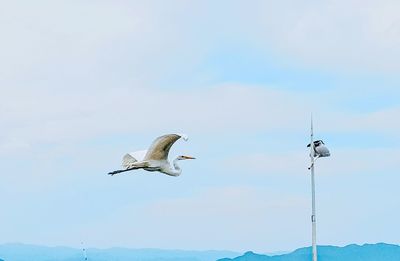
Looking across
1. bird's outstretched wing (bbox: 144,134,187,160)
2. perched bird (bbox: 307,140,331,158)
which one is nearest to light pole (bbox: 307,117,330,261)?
perched bird (bbox: 307,140,331,158)

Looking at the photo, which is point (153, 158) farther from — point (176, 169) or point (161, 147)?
point (176, 169)

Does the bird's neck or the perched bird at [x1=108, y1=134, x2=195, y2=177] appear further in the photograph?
the bird's neck

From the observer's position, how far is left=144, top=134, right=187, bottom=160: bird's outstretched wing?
14577 millimetres

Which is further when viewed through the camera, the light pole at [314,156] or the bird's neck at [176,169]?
the bird's neck at [176,169]

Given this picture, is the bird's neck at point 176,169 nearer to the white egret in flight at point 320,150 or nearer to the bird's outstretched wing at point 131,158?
the bird's outstretched wing at point 131,158

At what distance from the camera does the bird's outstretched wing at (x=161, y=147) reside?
1458 centimetres

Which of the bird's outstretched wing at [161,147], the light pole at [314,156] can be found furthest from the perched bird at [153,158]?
the light pole at [314,156]

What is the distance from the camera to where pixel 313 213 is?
45.7 ft

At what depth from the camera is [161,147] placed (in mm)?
15195

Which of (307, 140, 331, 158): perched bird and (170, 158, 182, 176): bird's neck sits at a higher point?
(170, 158, 182, 176): bird's neck

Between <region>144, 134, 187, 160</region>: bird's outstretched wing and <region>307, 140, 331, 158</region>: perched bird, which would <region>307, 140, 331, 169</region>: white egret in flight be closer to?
<region>307, 140, 331, 158</region>: perched bird

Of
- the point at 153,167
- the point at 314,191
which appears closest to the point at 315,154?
the point at 314,191

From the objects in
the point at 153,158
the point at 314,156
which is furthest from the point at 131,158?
the point at 314,156

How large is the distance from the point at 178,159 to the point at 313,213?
4.13 meters
